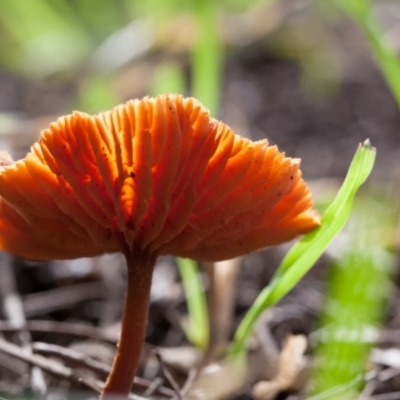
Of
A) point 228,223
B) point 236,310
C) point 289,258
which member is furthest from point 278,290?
point 236,310

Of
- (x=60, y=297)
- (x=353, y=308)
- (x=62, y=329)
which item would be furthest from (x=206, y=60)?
(x=353, y=308)

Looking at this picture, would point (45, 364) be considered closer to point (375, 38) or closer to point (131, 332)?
point (131, 332)

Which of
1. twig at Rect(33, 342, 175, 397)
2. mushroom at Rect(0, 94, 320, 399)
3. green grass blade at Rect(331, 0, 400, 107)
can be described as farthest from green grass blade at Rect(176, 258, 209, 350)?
green grass blade at Rect(331, 0, 400, 107)

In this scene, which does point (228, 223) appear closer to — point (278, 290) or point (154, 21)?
point (278, 290)

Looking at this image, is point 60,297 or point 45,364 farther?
point 60,297

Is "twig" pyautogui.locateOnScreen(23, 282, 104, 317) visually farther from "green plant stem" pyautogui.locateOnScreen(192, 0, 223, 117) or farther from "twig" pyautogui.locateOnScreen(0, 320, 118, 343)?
"green plant stem" pyautogui.locateOnScreen(192, 0, 223, 117)

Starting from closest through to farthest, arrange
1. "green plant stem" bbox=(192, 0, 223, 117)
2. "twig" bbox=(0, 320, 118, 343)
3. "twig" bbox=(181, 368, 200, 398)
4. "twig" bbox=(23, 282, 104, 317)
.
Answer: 1. "twig" bbox=(181, 368, 200, 398)
2. "twig" bbox=(0, 320, 118, 343)
3. "twig" bbox=(23, 282, 104, 317)
4. "green plant stem" bbox=(192, 0, 223, 117)
